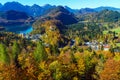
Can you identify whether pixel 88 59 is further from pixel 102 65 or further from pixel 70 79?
pixel 70 79

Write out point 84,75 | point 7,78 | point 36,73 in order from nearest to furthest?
point 7,78 < point 36,73 < point 84,75

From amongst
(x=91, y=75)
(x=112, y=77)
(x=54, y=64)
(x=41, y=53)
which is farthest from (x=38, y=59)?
(x=112, y=77)

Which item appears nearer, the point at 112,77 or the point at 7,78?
the point at 7,78

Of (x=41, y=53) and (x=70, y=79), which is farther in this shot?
(x=41, y=53)

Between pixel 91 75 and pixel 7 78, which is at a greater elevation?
pixel 7 78

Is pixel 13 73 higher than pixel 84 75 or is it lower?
higher

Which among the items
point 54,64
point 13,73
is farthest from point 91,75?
point 13,73

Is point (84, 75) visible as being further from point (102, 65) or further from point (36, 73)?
point (36, 73)

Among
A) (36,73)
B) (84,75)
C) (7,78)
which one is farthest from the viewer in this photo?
(84,75)

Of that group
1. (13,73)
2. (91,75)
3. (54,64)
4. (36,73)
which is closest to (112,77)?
(91,75)
